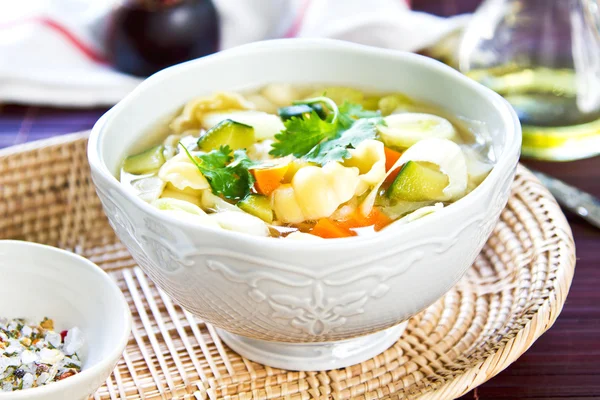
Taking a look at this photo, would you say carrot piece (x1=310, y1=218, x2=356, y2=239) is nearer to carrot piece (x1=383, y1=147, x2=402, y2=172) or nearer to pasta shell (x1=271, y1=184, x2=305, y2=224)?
pasta shell (x1=271, y1=184, x2=305, y2=224)

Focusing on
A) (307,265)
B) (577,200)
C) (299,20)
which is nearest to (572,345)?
(577,200)

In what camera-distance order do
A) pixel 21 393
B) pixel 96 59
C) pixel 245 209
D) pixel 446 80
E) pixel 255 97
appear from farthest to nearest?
1. pixel 96 59
2. pixel 255 97
3. pixel 446 80
4. pixel 245 209
5. pixel 21 393

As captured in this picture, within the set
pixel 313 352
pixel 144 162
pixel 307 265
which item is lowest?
pixel 313 352

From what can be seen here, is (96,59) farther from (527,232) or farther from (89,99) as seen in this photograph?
(527,232)

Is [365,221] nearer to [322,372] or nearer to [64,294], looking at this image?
[322,372]

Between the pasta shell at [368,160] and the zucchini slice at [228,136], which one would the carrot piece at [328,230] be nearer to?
the pasta shell at [368,160]

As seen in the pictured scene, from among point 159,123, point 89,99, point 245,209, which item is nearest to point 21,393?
point 245,209

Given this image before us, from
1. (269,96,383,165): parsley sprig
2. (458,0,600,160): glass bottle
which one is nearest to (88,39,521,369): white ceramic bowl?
(269,96,383,165): parsley sprig

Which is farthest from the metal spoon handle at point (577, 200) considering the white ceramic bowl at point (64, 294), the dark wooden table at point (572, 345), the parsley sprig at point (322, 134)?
the white ceramic bowl at point (64, 294)
